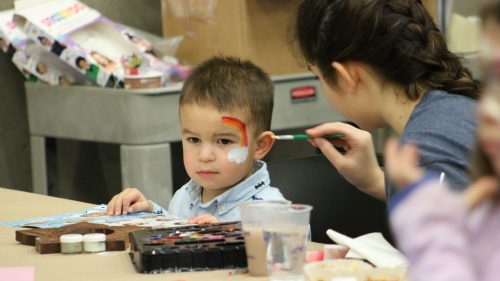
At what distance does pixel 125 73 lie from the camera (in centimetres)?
336

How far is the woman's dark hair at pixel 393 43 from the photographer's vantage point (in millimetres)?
1759

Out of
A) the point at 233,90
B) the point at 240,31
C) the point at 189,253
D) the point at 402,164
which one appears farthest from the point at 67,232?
the point at 240,31

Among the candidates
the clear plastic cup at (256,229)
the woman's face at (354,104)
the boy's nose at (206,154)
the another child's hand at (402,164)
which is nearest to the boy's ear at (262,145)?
the boy's nose at (206,154)

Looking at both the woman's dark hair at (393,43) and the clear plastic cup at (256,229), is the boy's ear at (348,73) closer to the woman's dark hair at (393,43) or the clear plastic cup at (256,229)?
the woman's dark hair at (393,43)

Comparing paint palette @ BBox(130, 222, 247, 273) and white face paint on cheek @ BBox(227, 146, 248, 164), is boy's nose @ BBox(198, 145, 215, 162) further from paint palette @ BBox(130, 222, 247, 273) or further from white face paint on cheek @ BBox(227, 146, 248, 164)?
paint palette @ BBox(130, 222, 247, 273)

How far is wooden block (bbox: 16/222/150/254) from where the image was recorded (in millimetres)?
1733

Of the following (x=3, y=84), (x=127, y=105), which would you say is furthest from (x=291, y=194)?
(x=3, y=84)

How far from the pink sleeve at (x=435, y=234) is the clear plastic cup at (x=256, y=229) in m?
0.62

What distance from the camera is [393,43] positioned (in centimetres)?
176

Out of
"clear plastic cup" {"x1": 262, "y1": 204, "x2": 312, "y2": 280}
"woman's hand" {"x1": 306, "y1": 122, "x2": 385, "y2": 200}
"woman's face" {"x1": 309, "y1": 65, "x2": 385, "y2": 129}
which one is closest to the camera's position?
"clear plastic cup" {"x1": 262, "y1": 204, "x2": 312, "y2": 280}

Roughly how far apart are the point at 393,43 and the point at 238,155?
463 mm

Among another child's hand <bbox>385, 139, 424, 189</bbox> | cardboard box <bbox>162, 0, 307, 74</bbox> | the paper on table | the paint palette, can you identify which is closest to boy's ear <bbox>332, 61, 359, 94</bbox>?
the paint palette

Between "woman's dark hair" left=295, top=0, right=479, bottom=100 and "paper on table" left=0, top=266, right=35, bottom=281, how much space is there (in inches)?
25.8

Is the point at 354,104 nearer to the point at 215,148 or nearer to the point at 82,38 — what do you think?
the point at 215,148
